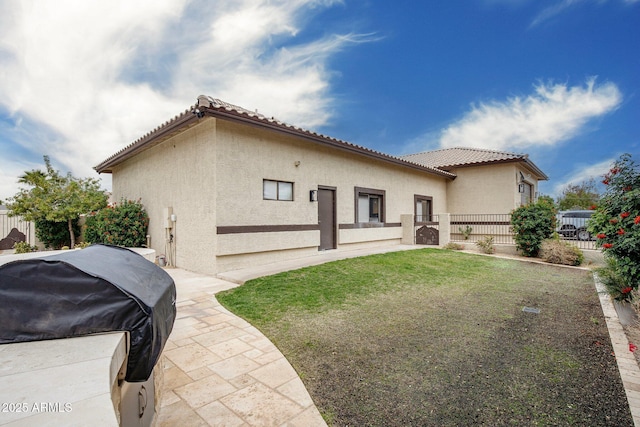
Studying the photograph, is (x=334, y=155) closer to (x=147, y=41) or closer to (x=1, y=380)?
(x=147, y=41)

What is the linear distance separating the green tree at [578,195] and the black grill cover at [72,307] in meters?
32.5

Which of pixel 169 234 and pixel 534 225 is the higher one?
pixel 534 225

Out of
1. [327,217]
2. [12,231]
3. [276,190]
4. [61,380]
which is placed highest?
[276,190]

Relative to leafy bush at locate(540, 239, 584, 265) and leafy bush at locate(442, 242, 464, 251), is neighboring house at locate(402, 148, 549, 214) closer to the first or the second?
leafy bush at locate(442, 242, 464, 251)

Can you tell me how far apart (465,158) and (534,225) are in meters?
7.64

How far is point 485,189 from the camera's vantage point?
15.6 meters

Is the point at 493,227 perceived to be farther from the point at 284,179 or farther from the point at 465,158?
the point at 284,179

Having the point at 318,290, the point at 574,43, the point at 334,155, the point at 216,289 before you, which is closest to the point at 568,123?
the point at 574,43

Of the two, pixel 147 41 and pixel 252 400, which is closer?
pixel 252 400

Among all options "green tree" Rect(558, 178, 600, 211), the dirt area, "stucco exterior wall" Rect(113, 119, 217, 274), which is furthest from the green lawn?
"green tree" Rect(558, 178, 600, 211)

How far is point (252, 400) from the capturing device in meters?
2.47

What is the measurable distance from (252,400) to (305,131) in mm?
7301

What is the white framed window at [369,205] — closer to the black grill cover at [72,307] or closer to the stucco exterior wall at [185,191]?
the stucco exterior wall at [185,191]

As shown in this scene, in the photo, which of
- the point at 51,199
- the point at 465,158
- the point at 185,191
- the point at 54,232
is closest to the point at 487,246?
the point at 465,158
